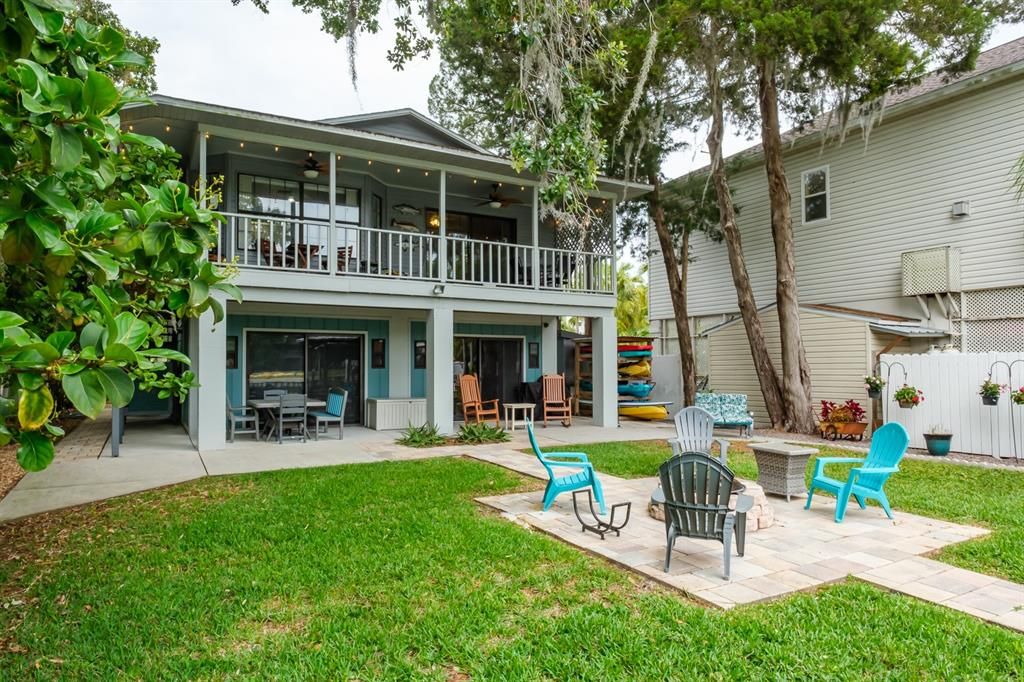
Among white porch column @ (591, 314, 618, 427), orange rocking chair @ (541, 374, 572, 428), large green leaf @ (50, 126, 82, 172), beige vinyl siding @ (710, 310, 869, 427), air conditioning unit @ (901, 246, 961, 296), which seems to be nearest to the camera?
large green leaf @ (50, 126, 82, 172)

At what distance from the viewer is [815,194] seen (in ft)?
49.9

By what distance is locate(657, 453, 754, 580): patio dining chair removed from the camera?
4.23 m

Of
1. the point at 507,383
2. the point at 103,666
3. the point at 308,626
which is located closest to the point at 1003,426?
the point at 507,383

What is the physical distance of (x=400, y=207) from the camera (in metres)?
13.6

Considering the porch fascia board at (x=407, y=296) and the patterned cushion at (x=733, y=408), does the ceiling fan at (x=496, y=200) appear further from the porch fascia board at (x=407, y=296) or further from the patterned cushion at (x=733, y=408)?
the patterned cushion at (x=733, y=408)

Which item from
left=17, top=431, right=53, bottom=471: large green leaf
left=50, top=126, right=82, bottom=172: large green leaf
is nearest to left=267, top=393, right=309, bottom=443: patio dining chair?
left=17, top=431, right=53, bottom=471: large green leaf

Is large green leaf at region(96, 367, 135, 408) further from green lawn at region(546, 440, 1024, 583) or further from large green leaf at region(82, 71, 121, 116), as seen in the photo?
green lawn at region(546, 440, 1024, 583)

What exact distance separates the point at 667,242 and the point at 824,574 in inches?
472

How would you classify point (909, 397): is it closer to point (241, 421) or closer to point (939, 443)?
point (939, 443)

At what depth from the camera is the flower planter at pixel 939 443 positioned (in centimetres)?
977

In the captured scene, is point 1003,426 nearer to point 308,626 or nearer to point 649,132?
point 649,132

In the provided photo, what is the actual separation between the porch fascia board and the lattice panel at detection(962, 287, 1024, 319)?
23.2 ft

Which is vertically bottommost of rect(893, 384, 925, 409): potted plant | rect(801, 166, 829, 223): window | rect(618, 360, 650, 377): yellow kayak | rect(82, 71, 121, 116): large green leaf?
rect(893, 384, 925, 409): potted plant

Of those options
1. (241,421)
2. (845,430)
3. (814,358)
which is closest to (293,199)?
(241,421)
